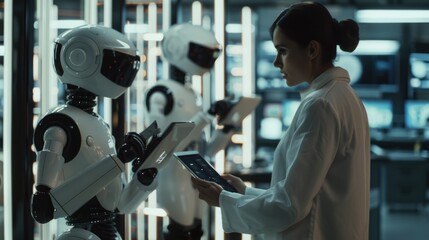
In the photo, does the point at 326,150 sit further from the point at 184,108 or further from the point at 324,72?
the point at 184,108

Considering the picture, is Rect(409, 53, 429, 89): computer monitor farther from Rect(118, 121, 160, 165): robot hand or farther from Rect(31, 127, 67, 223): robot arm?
Rect(31, 127, 67, 223): robot arm

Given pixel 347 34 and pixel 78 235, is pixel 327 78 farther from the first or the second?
pixel 78 235

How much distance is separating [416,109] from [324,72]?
23.9ft

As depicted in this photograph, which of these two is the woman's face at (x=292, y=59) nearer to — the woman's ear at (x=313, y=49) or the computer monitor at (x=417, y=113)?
the woman's ear at (x=313, y=49)

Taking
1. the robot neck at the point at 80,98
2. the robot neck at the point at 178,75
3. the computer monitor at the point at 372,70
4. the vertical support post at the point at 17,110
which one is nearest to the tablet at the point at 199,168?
the robot neck at the point at 80,98

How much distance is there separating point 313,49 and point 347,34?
0.13 m

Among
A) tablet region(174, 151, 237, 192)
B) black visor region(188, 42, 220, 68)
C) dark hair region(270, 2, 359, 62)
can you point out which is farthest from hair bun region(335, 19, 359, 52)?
black visor region(188, 42, 220, 68)

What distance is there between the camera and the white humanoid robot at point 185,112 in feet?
11.5

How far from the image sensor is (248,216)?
69.9 inches

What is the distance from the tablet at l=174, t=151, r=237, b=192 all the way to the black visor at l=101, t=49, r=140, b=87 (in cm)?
48

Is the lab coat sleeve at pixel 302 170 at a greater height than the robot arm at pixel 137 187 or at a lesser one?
greater

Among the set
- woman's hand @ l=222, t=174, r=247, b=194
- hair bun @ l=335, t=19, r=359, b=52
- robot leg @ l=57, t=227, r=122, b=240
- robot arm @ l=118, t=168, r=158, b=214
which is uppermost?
hair bun @ l=335, t=19, r=359, b=52

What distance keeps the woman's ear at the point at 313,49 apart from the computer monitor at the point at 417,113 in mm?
7268

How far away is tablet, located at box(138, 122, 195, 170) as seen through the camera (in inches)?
86.7
